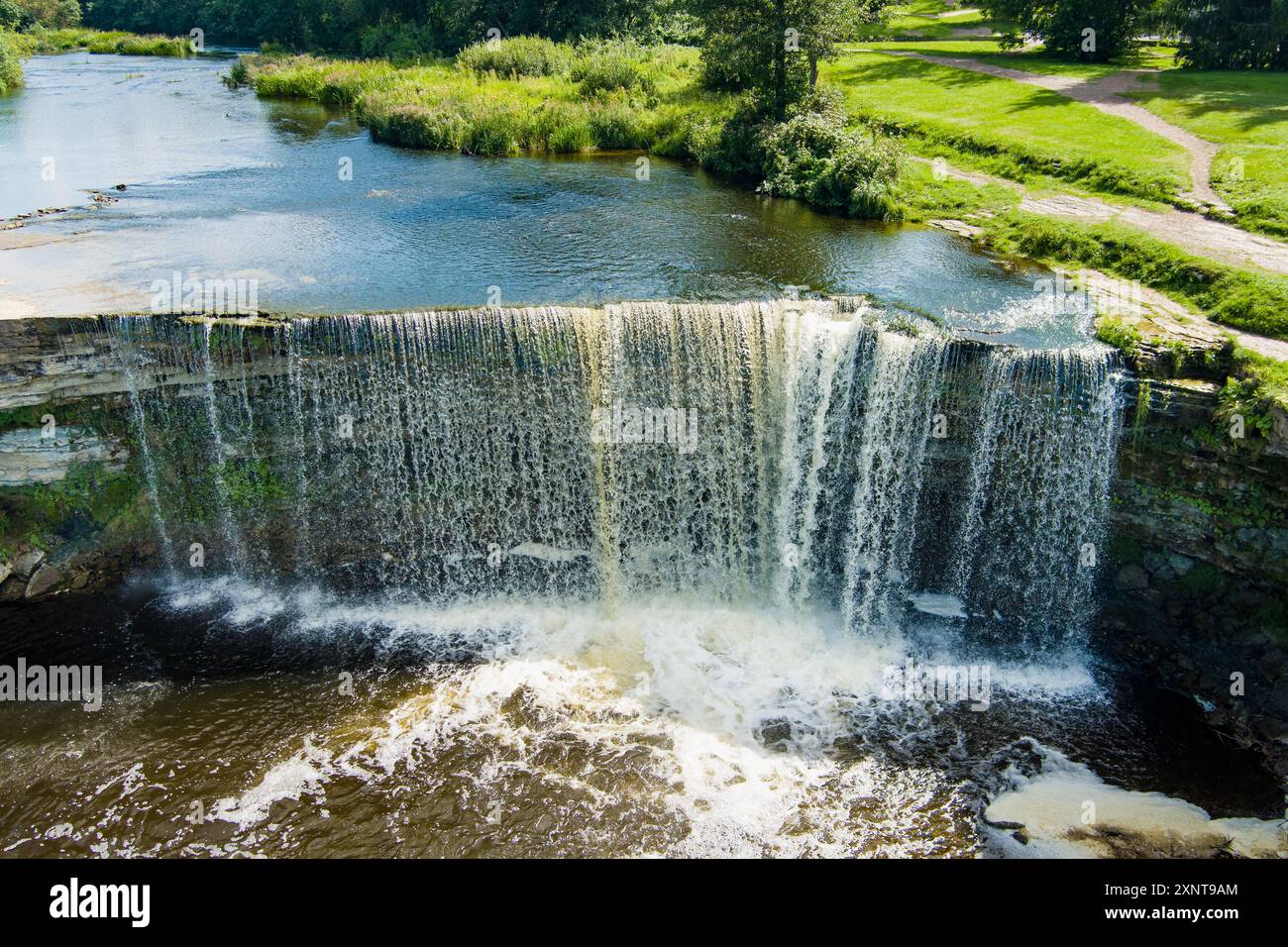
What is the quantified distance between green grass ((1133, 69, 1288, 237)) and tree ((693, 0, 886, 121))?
10148 millimetres

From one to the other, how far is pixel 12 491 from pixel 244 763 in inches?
286

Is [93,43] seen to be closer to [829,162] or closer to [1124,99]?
[829,162]

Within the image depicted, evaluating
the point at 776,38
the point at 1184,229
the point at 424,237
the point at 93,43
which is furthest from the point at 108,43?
the point at 1184,229

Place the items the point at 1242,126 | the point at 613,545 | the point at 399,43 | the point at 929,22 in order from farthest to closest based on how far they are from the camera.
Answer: the point at 929,22 < the point at 399,43 < the point at 1242,126 < the point at 613,545

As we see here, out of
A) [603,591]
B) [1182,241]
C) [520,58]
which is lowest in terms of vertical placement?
[603,591]

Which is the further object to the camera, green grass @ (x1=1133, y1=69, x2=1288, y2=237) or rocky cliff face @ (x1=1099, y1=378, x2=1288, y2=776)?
green grass @ (x1=1133, y1=69, x2=1288, y2=237)

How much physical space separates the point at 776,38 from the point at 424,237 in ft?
46.7

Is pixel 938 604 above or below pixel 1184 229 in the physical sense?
below

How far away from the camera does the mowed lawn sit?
22.6m

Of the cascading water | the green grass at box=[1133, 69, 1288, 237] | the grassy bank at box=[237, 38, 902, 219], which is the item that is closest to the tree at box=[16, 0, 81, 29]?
the grassy bank at box=[237, 38, 902, 219]

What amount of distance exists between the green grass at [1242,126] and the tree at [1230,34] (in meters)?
0.99

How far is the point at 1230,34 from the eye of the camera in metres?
30.7

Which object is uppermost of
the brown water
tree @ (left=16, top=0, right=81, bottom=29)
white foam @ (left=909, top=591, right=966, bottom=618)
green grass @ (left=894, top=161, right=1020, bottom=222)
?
tree @ (left=16, top=0, right=81, bottom=29)

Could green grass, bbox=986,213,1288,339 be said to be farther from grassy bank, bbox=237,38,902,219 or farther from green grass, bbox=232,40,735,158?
green grass, bbox=232,40,735,158
